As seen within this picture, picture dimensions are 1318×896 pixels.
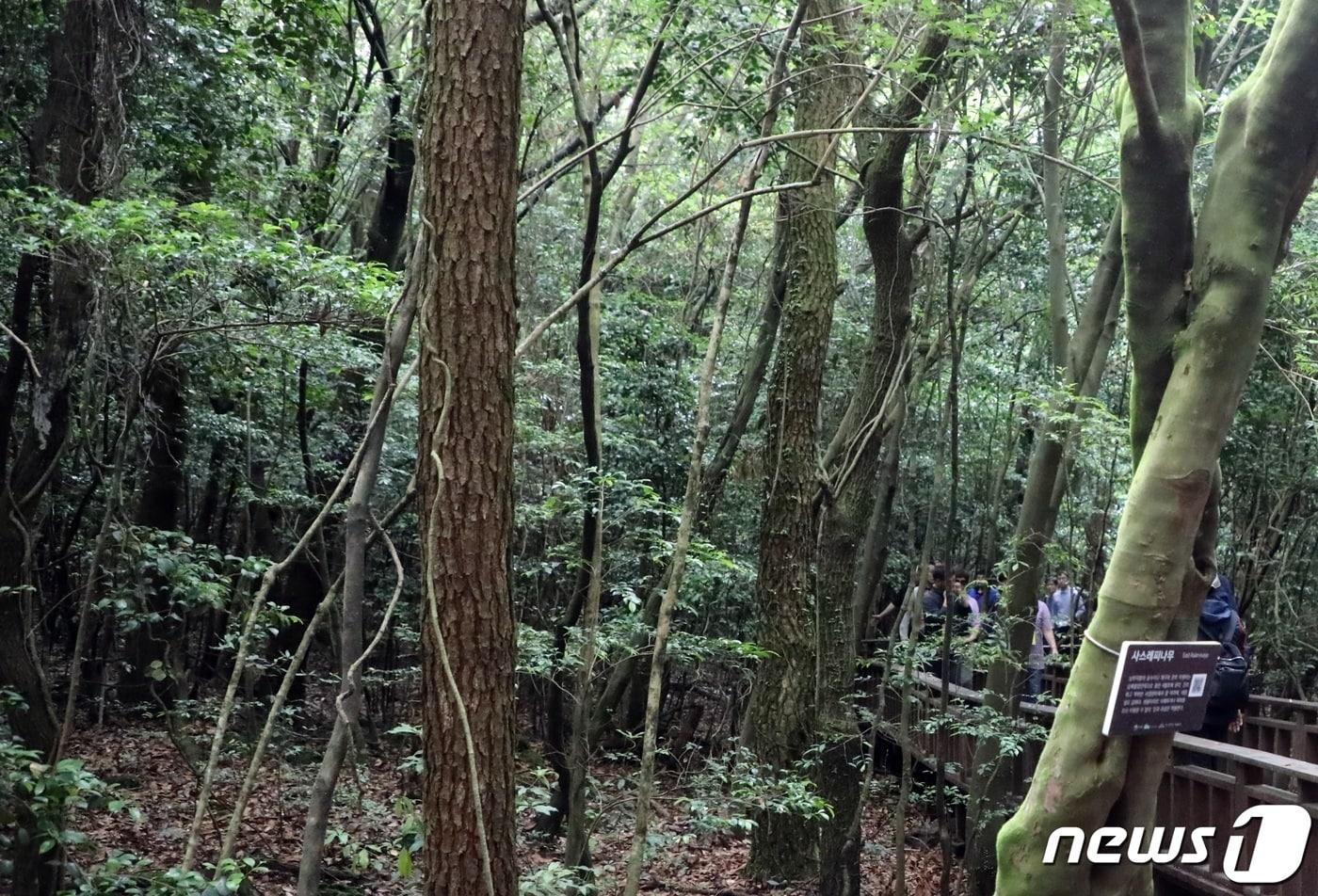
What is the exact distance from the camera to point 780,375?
337 inches

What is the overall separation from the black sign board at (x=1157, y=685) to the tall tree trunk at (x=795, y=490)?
16.1 feet

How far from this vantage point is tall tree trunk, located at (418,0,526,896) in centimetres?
376

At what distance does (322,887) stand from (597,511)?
312 centimetres

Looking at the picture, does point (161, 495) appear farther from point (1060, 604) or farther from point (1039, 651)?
point (1060, 604)

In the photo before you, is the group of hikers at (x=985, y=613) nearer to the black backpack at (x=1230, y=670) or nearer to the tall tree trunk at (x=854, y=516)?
the tall tree trunk at (x=854, y=516)

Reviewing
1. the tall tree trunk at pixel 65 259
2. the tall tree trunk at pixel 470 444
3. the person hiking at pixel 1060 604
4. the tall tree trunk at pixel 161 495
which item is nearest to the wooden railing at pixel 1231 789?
the tall tree trunk at pixel 470 444

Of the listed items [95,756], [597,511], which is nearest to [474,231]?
[597,511]

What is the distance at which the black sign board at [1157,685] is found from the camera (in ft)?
10.7

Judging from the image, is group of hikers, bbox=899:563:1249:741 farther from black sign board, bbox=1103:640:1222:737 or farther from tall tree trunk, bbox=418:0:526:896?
tall tree trunk, bbox=418:0:526:896

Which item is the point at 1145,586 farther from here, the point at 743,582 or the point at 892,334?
the point at 743,582

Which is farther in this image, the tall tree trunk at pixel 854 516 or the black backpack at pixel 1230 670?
the tall tree trunk at pixel 854 516

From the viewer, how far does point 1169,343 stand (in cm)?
356

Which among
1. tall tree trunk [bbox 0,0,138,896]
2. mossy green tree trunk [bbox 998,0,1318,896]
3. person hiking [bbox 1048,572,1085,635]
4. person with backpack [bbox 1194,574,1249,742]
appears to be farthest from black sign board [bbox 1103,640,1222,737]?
person hiking [bbox 1048,572,1085,635]

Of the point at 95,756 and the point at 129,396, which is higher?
the point at 129,396
